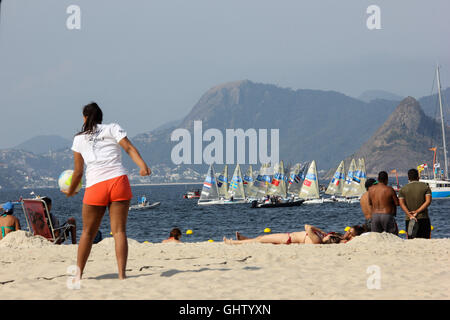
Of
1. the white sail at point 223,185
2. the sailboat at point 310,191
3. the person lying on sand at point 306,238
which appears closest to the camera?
the person lying on sand at point 306,238

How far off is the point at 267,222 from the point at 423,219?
45313 mm

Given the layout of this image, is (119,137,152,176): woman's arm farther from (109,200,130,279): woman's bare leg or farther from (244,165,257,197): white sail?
(244,165,257,197): white sail

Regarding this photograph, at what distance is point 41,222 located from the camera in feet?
42.4

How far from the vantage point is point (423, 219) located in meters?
11.4

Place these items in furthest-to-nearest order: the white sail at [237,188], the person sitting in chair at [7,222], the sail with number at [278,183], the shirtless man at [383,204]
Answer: the white sail at [237,188] → the sail with number at [278,183] → the person sitting in chair at [7,222] → the shirtless man at [383,204]

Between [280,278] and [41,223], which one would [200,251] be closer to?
[280,278]

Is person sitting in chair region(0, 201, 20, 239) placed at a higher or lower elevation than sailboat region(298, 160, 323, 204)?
higher

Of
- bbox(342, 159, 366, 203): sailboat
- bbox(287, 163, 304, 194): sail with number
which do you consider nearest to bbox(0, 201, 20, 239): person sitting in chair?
bbox(342, 159, 366, 203): sailboat

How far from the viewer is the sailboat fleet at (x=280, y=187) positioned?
81.9 m

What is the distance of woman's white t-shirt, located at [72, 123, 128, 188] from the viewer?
6797mm

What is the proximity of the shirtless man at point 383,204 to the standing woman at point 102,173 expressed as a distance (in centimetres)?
557

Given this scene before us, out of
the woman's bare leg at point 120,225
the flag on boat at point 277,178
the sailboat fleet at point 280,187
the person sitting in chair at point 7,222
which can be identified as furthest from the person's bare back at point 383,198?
the flag on boat at point 277,178

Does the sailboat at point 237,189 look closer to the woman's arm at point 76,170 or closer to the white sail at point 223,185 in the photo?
the white sail at point 223,185

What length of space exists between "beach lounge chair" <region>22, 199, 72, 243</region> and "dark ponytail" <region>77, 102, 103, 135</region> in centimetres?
607
